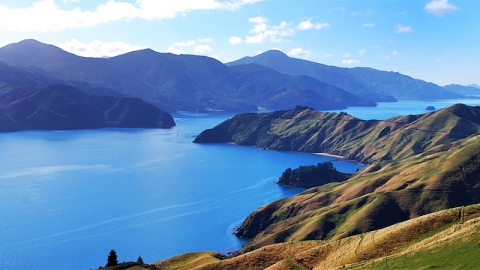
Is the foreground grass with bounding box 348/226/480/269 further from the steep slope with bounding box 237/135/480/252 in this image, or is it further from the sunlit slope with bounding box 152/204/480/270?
the steep slope with bounding box 237/135/480/252

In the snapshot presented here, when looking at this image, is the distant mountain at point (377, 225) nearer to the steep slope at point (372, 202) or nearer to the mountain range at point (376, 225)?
the steep slope at point (372, 202)

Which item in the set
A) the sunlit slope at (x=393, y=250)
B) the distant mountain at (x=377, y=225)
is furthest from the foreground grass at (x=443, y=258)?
the distant mountain at (x=377, y=225)

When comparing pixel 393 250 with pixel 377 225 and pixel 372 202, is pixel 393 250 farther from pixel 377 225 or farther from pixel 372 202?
pixel 372 202

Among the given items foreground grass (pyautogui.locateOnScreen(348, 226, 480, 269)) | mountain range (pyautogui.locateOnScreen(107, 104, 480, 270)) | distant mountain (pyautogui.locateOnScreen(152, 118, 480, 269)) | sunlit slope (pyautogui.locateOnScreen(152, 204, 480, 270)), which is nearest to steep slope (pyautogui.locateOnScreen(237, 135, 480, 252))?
distant mountain (pyautogui.locateOnScreen(152, 118, 480, 269))

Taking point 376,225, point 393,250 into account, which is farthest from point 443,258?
point 376,225

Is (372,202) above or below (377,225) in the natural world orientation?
→ above

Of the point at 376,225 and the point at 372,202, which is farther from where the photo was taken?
the point at 372,202

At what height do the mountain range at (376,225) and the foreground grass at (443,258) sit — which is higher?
the foreground grass at (443,258)

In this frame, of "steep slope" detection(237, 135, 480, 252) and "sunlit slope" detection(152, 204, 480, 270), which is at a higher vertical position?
"sunlit slope" detection(152, 204, 480, 270)

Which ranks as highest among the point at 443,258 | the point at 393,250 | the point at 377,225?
the point at 443,258

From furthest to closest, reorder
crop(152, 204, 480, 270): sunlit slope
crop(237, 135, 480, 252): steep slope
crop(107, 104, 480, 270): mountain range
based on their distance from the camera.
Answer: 1. crop(237, 135, 480, 252): steep slope
2. crop(107, 104, 480, 270): mountain range
3. crop(152, 204, 480, 270): sunlit slope

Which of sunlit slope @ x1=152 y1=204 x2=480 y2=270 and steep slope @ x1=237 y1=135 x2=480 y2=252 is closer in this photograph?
sunlit slope @ x1=152 y1=204 x2=480 y2=270

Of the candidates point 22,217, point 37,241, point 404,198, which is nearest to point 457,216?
point 404,198

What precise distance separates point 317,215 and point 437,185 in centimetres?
3805
